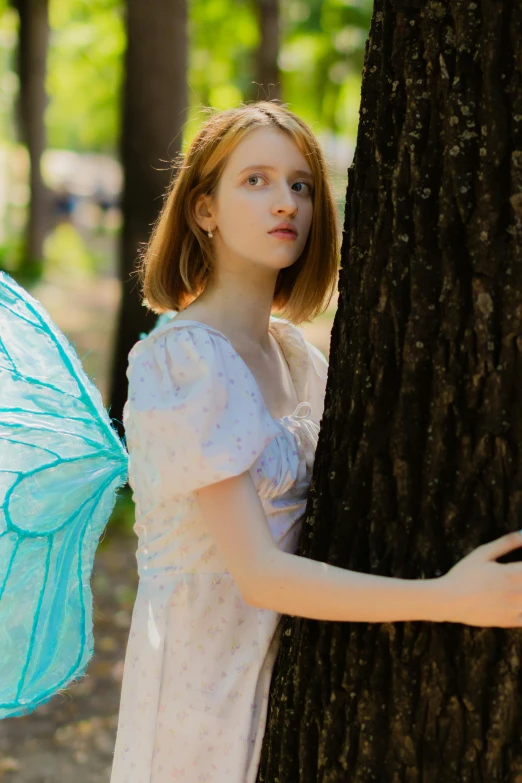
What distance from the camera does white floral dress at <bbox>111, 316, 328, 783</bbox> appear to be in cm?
195

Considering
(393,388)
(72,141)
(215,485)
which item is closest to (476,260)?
(393,388)

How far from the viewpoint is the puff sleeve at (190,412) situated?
5.98 feet

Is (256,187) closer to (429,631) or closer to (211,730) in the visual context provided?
(429,631)

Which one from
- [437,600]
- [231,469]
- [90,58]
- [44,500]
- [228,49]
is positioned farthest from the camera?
[90,58]

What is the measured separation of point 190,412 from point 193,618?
0.46m

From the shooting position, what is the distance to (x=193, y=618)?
80.0 inches

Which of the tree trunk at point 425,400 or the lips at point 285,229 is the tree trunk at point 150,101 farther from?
the tree trunk at point 425,400

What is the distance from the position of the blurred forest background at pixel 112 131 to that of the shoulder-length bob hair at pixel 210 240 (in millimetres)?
229

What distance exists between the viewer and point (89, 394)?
94.0 inches

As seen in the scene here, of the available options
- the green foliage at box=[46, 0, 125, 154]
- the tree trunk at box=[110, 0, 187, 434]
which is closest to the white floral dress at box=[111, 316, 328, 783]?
the tree trunk at box=[110, 0, 187, 434]

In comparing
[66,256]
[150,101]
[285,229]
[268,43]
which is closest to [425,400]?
[285,229]

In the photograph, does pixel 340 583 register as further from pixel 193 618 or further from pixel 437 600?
pixel 193 618

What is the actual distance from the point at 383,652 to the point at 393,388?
1.56ft

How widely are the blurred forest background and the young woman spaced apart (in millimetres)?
320
